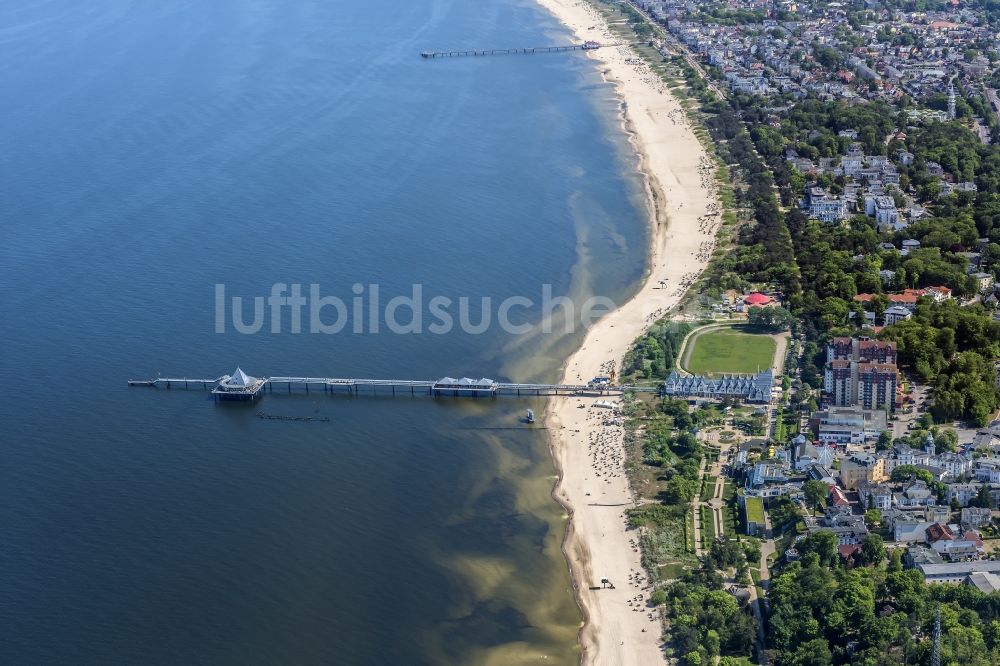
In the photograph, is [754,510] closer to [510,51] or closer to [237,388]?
[237,388]

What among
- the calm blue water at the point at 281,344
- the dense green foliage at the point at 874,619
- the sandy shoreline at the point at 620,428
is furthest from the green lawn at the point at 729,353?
the dense green foliage at the point at 874,619

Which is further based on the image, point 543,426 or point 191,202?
point 191,202

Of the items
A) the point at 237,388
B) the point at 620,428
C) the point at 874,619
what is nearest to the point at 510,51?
the point at 237,388

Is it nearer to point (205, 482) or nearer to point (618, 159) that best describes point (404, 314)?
point (205, 482)

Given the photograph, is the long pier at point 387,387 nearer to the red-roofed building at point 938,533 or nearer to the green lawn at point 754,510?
the green lawn at point 754,510

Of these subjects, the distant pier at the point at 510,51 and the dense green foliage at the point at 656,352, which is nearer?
the dense green foliage at the point at 656,352

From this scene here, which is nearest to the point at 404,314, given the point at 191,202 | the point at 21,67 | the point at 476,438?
the point at 476,438
